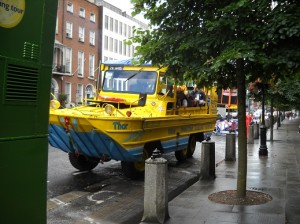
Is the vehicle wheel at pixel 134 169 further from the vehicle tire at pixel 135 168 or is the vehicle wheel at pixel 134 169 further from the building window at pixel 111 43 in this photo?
the building window at pixel 111 43

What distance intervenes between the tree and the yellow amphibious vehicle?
157cm

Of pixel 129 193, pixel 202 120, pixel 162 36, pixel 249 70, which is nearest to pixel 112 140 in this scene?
pixel 129 193

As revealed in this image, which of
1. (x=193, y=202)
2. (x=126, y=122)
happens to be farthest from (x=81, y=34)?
(x=193, y=202)

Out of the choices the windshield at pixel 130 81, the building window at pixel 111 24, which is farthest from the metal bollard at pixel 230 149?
the building window at pixel 111 24

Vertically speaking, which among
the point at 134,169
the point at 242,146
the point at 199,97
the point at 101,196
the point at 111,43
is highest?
the point at 111,43

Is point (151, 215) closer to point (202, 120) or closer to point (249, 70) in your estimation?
point (249, 70)

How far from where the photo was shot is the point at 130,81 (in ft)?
37.0

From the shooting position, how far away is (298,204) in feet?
24.1

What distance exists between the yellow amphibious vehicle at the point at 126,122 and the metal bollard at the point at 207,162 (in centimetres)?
116

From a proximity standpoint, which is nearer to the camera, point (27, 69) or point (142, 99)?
point (27, 69)

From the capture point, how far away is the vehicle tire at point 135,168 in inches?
389

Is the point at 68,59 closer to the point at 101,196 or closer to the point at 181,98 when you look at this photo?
the point at 181,98

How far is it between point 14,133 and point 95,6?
54.3m

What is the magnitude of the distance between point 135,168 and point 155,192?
12.5 ft
